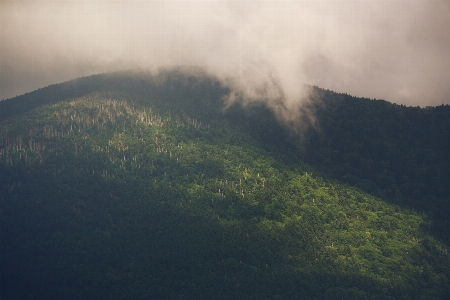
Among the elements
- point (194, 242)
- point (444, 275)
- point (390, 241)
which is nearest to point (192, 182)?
point (194, 242)

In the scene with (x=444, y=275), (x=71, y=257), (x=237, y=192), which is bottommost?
(x=444, y=275)

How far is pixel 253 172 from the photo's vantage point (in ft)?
634

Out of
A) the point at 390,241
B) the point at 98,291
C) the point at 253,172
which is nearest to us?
the point at 98,291

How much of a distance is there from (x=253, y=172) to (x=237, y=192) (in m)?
16.3

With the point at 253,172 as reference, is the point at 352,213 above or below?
below

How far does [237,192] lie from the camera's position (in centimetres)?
17938

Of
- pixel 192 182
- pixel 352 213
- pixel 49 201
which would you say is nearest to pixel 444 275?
pixel 352 213

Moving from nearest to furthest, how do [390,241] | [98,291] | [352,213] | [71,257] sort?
1. [98,291]
2. [71,257]
3. [390,241]
4. [352,213]

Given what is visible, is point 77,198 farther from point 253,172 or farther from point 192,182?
point 253,172

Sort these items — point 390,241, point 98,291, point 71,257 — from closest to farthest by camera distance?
point 98,291 < point 71,257 < point 390,241

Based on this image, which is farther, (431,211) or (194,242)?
(431,211)

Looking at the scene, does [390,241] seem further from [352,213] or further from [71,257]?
[71,257]

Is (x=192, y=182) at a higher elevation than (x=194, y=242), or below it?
higher

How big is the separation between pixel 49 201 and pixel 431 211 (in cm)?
13050
